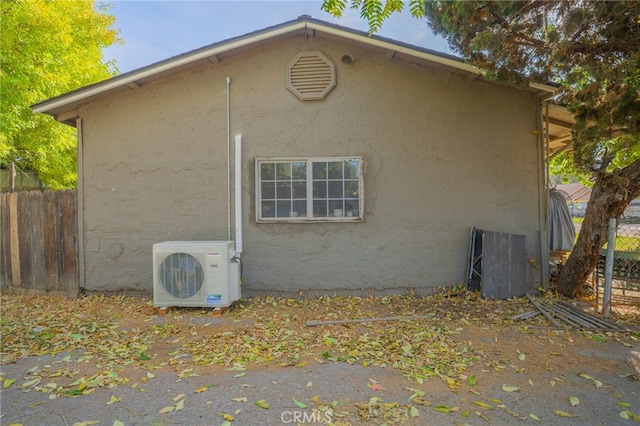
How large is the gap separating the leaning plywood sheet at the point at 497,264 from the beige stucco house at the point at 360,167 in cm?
21

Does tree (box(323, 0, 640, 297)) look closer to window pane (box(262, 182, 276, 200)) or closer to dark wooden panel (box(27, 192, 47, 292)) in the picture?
window pane (box(262, 182, 276, 200))

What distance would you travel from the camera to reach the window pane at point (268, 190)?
558 cm

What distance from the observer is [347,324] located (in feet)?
14.5

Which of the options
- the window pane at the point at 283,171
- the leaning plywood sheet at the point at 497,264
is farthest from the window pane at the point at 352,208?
the leaning plywood sheet at the point at 497,264

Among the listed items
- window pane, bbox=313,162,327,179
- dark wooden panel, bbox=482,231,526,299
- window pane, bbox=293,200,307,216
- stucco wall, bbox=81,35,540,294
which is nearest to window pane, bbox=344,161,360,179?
stucco wall, bbox=81,35,540,294

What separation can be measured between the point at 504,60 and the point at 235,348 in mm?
4782

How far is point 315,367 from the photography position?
3.25 metres

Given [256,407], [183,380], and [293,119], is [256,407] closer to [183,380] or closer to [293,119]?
[183,380]

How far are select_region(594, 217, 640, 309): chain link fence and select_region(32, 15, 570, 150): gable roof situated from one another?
7.48ft

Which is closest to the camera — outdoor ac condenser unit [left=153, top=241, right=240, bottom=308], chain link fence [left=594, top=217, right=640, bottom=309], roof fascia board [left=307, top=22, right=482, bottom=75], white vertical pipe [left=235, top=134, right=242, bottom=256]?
chain link fence [left=594, top=217, right=640, bottom=309]

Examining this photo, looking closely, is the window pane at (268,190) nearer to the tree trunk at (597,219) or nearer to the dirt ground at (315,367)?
the dirt ground at (315,367)

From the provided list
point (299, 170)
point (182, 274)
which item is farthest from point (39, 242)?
point (299, 170)

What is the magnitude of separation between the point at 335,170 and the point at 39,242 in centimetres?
539

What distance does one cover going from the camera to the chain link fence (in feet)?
15.0
